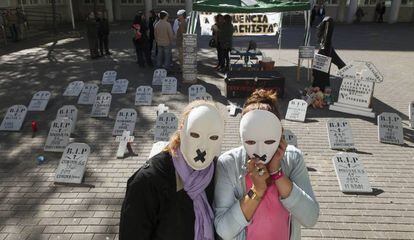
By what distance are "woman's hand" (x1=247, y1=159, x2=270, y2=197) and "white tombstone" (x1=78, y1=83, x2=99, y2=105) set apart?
318 inches

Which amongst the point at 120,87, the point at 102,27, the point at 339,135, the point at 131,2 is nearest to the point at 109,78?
the point at 120,87

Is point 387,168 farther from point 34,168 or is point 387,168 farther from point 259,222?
point 34,168

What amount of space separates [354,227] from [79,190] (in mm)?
3945

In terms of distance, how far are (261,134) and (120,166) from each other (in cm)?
465

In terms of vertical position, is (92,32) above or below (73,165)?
above

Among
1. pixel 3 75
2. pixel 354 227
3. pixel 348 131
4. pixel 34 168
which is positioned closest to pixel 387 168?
pixel 348 131

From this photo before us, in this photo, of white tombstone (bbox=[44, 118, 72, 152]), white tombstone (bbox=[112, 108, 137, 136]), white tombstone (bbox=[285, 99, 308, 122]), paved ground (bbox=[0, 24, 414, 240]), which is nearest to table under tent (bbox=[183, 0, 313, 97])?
paved ground (bbox=[0, 24, 414, 240])

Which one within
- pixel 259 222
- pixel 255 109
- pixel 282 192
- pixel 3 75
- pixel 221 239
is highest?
pixel 255 109

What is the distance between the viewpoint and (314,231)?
4.71 m

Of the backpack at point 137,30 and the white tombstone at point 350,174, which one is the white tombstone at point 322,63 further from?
the backpack at point 137,30

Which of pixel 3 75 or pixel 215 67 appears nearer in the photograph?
pixel 3 75

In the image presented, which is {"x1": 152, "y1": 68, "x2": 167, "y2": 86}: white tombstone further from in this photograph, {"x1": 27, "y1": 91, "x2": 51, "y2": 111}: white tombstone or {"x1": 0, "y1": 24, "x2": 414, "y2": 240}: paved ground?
{"x1": 27, "y1": 91, "x2": 51, "y2": 111}: white tombstone

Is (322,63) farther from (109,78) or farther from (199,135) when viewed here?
(199,135)

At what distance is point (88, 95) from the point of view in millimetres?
9602
